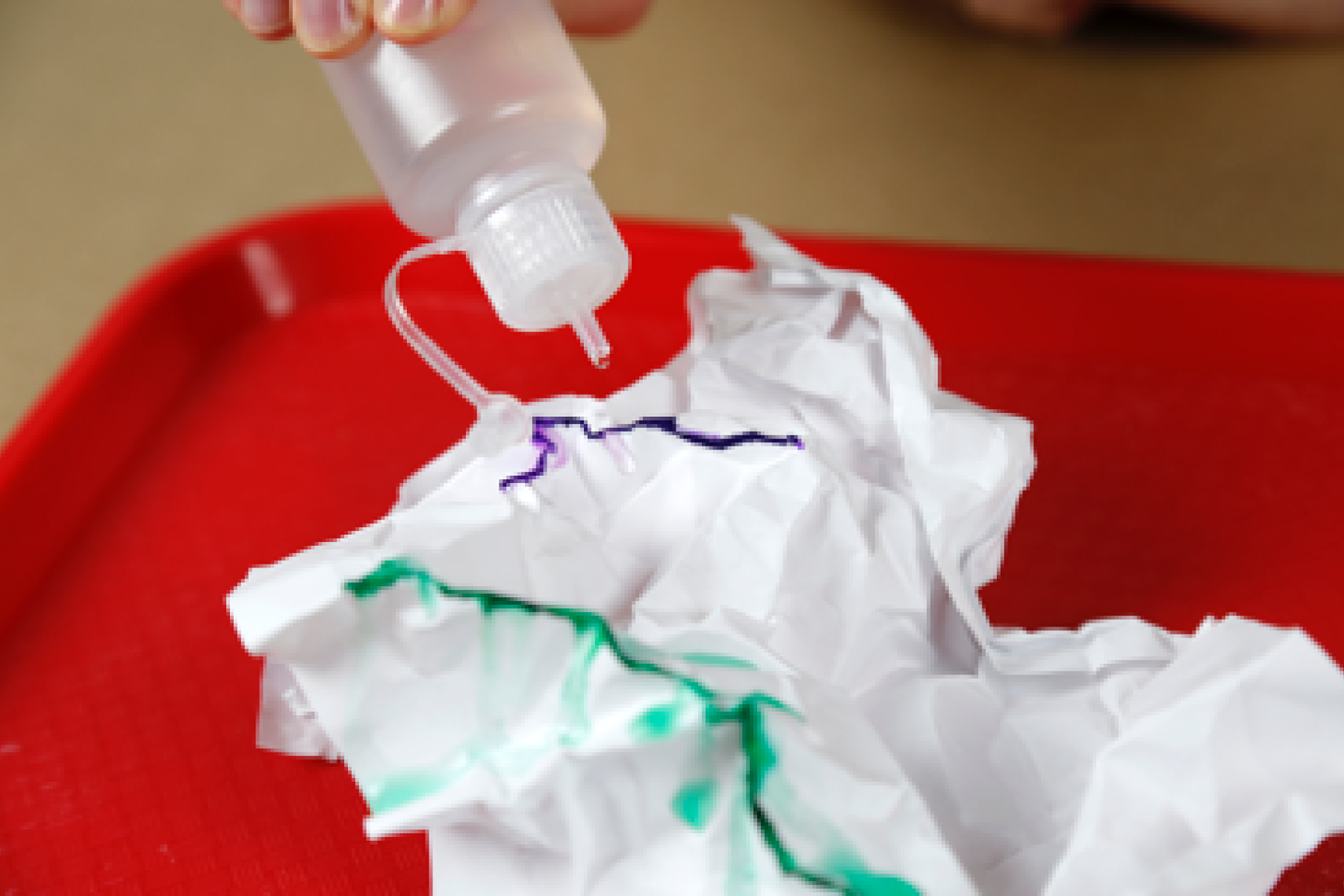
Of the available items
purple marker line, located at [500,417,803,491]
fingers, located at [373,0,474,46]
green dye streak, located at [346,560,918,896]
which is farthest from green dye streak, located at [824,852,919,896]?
fingers, located at [373,0,474,46]

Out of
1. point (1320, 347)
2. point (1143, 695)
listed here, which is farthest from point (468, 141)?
point (1320, 347)

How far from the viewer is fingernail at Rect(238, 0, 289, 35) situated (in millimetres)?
359

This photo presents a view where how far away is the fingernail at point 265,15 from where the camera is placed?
14.1 inches

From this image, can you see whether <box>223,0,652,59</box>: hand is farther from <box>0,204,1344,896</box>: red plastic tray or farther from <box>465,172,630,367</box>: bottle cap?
<box>0,204,1344,896</box>: red plastic tray

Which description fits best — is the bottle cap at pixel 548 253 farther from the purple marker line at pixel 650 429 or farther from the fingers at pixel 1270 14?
the fingers at pixel 1270 14

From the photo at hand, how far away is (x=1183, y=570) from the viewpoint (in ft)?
1.33

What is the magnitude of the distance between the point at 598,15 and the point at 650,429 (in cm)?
22

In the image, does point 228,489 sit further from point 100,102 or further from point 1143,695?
point 100,102

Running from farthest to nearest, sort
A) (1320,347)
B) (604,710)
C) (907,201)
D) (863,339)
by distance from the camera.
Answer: (907,201), (1320,347), (863,339), (604,710)

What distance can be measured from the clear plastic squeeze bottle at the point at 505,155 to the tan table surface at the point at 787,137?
0.38 meters

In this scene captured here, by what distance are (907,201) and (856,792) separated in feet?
1.72

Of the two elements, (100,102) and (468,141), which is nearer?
(468,141)

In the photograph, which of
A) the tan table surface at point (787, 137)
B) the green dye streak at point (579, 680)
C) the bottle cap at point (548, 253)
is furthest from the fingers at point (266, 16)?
the tan table surface at point (787, 137)

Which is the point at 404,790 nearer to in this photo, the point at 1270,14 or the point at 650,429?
the point at 650,429
